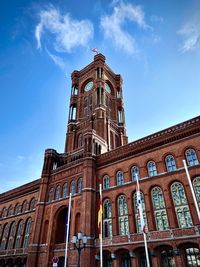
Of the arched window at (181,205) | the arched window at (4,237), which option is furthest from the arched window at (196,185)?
the arched window at (4,237)

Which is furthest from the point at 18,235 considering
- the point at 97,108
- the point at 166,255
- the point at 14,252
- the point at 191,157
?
the point at 191,157

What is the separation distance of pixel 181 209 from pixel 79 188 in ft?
48.6

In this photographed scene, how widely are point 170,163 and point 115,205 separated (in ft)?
29.0

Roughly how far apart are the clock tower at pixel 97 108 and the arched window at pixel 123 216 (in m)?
10.7

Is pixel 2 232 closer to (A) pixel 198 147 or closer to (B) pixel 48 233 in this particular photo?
(B) pixel 48 233

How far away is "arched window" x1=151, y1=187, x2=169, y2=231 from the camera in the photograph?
2318cm

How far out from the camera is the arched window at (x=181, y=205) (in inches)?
861

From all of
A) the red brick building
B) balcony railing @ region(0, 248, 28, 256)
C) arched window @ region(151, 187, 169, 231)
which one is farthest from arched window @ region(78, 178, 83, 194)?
balcony railing @ region(0, 248, 28, 256)

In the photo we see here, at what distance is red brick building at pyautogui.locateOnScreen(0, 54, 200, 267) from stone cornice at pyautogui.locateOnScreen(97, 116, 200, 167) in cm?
11

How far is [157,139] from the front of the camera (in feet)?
90.2

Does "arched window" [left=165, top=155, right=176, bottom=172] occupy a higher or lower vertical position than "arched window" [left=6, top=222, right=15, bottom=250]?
higher

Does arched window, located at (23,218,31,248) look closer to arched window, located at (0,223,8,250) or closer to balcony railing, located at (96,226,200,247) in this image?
arched window, located at (0,223,8,250)

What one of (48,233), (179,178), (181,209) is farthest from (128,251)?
(48,233)

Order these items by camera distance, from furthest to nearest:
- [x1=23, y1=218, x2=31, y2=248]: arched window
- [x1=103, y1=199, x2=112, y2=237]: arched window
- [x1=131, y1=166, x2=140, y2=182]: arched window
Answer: [x1=23, y1=218, x2=31, y2=248]: arched window, [x1=131, y1=166, x2=140, y2=182]: arched window, [x1=103, y1=199, x2=112, y2=237]: arched window
